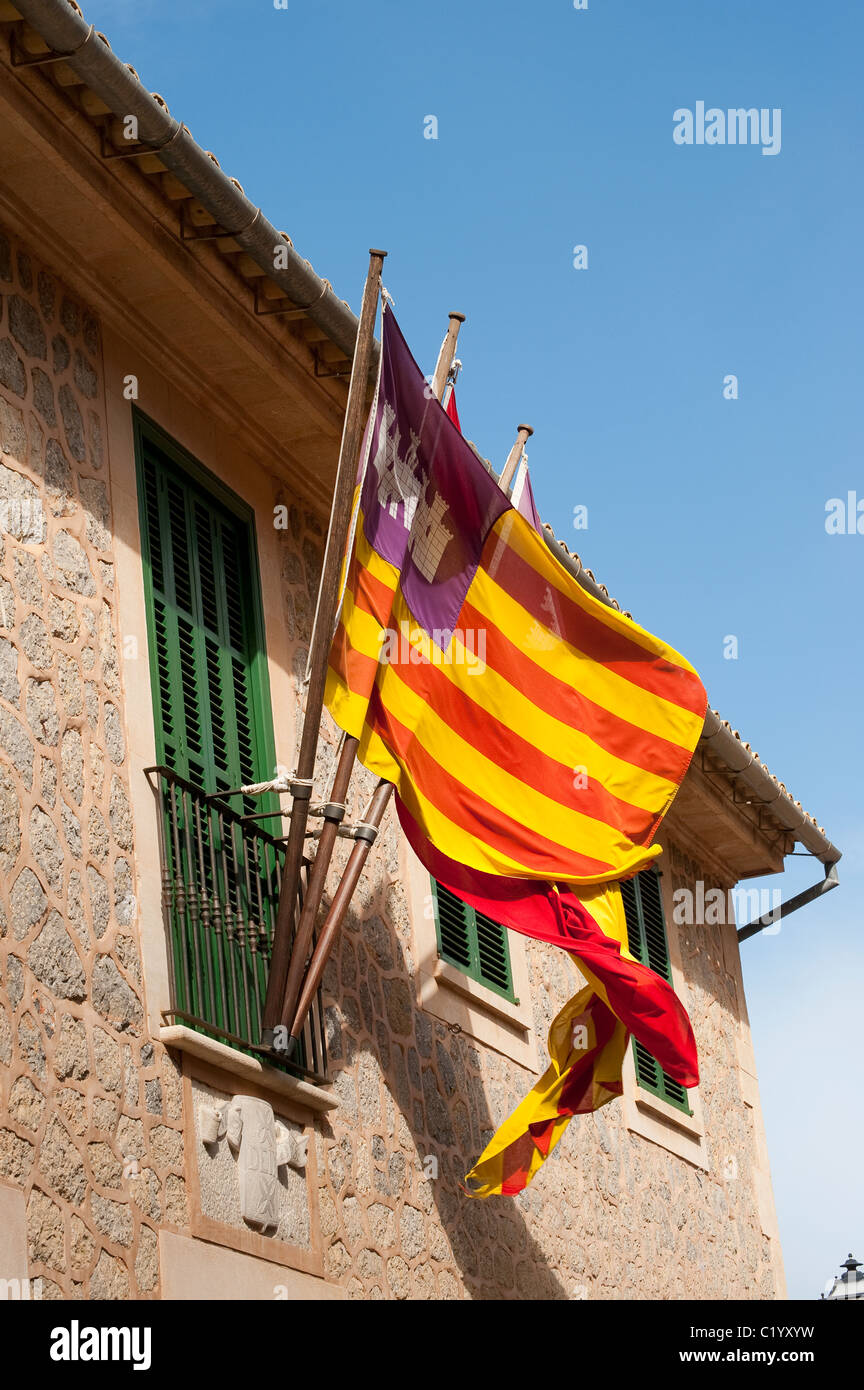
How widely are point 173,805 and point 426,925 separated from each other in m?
2.46

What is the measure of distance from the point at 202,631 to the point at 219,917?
1426mm

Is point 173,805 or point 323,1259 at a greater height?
point 173,805

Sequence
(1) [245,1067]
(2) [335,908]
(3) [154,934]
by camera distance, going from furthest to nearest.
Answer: (2) [335,908] → (1) [245,1067] → (3) [154,934]

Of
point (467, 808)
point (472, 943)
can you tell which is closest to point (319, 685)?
point (467, 808)

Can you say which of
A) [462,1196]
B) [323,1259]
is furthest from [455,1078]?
[323,1259]

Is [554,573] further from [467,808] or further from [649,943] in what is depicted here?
[649,943]

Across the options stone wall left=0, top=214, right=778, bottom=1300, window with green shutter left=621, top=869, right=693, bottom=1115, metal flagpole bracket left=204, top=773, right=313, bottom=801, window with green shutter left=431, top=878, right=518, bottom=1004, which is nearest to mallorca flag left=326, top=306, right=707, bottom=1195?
metal flagpole bracket left=204, top=773, right=313, bottom=801

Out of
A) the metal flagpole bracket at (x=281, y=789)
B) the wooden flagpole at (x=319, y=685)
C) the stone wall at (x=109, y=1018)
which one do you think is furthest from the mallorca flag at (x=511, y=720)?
the stone wall at (x=109, y=1018)

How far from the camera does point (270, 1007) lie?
8.05m

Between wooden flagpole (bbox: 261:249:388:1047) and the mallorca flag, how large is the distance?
111 mm

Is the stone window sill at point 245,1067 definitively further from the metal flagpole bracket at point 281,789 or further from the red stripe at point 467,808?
the red stripe at point 467,808

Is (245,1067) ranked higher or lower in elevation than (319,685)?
lower

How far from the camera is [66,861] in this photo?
736 cm
